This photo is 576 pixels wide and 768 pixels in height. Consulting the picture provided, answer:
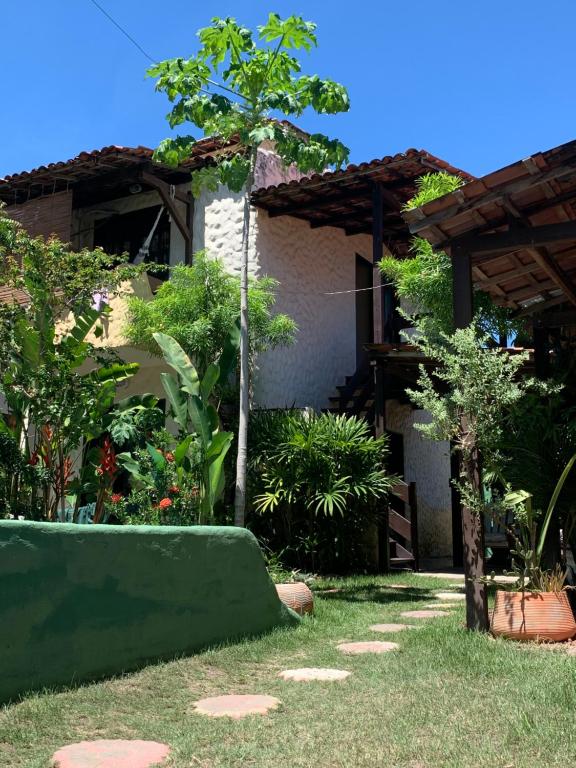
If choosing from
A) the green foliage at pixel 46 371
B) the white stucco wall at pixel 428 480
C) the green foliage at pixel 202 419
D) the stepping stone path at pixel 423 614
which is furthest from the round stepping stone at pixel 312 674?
the white stucco wall at pixel 428 480

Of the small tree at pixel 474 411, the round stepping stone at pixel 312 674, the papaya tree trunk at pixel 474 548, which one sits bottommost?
the round stepping stone at pixel 312 674

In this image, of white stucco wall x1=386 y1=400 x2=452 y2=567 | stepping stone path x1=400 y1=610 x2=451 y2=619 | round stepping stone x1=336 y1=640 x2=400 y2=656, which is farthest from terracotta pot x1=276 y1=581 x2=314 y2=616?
white stucco wall x1=386 y1=400 x2=452 y2=567

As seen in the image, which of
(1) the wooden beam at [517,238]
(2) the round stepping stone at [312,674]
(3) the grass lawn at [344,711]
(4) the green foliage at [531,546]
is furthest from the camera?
(1) the wooden beam at [517,238]

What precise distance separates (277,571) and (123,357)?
226 inches

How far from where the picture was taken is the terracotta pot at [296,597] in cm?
705

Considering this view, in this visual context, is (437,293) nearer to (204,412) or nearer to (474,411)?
(204,412)

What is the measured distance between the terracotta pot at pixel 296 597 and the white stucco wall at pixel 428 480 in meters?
7.69

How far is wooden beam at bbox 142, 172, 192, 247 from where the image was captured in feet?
41.6

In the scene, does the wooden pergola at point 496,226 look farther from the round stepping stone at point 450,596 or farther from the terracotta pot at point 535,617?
the round stepping stone at point 450,596

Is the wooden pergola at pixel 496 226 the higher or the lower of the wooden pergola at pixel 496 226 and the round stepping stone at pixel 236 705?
the higher

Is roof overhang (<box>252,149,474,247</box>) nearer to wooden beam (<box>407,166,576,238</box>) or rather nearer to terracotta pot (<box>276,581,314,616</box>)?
wooden beam (<box>407,166,576,238</box>)

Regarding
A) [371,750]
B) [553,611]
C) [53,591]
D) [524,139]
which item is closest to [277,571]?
[553,611]

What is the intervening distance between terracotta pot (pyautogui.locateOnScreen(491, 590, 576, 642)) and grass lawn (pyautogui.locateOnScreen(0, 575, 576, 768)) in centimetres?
18

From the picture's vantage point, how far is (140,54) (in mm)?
9898
